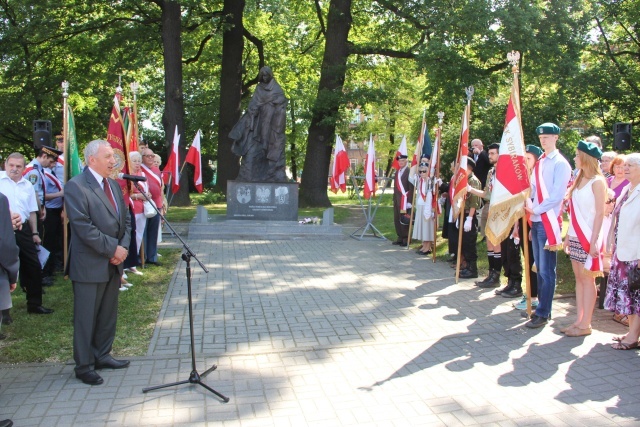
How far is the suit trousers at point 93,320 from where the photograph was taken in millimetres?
4652

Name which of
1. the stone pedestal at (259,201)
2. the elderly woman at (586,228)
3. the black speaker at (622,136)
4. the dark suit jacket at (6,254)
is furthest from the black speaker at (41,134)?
the black speaker at (622,136)

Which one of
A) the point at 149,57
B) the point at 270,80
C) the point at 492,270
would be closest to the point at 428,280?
the point at 492,270

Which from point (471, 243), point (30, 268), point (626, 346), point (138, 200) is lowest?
point (626, 346)

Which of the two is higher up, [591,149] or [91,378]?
[591,149]

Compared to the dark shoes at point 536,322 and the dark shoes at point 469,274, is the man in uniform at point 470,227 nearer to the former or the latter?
the dark shoes at point 469,274

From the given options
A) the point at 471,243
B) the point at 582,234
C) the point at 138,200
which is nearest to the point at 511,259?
the point at 471,243

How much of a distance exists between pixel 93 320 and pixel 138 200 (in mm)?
4368

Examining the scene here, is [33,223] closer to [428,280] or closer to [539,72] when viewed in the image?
[428,280]

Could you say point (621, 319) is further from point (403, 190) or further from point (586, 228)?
point (403, 190)

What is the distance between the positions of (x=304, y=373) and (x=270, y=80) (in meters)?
11.7

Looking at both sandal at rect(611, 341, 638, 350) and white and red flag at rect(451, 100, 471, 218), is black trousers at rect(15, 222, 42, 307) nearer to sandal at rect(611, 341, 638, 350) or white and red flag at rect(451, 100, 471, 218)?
white and red flag at rect(451, 100, 471, 218)

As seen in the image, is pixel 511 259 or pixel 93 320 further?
pixel 511 259

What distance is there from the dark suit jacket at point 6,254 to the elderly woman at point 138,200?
4140 mm

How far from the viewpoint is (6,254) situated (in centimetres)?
418
